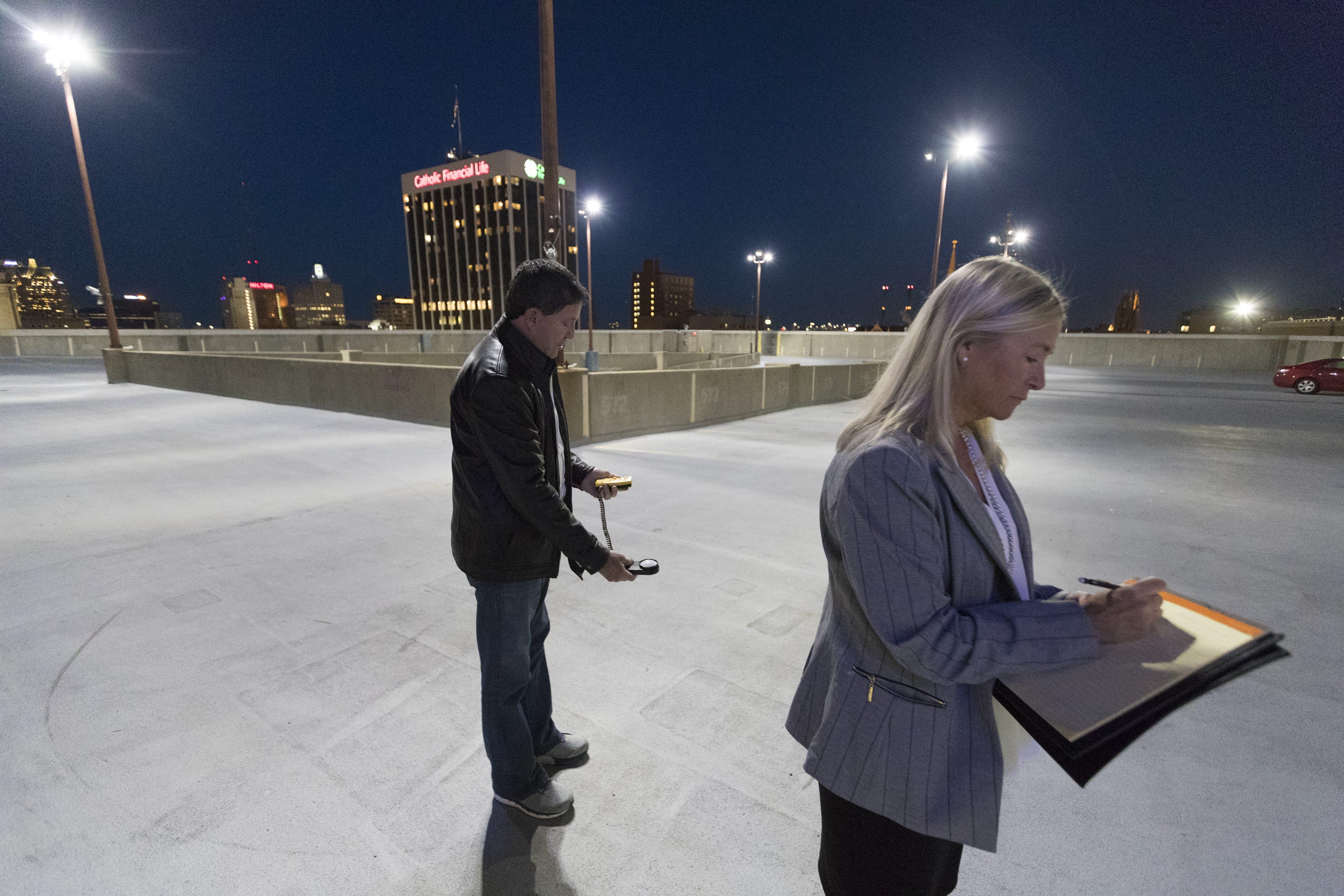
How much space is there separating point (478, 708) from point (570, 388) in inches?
301

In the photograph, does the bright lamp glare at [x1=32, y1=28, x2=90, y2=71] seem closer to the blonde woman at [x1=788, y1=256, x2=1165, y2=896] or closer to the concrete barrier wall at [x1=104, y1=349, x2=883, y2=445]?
the concrete barrier wall at [x1=104, y1=349, x2=883, y2=445]

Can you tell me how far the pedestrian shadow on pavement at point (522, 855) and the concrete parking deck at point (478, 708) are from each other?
0.03ft

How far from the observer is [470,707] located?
3.31 m

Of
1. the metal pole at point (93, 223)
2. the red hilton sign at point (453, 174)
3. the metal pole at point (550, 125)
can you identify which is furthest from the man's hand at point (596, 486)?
the red hilton sign at point (453, 174)

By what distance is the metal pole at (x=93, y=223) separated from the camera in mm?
17109

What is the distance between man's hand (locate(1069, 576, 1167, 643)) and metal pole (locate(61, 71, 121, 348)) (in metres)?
23.3

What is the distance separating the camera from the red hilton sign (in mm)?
118000

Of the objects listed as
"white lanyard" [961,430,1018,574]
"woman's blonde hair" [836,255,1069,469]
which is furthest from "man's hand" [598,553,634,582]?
"white lanyard" [961,430,1018,574]

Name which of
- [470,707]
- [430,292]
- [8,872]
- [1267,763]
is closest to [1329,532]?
[1267,763]

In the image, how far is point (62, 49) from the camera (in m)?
15.9

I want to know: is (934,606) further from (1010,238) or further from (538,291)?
(1010,238)

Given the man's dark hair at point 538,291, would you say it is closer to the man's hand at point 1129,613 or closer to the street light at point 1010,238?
the man's hand at point 1129,613

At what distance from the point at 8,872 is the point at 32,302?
782 ft

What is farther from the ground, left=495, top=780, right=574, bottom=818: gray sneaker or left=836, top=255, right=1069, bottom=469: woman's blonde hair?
left=836, top=255, right=1069, bottom=469: woman's blonde hair
